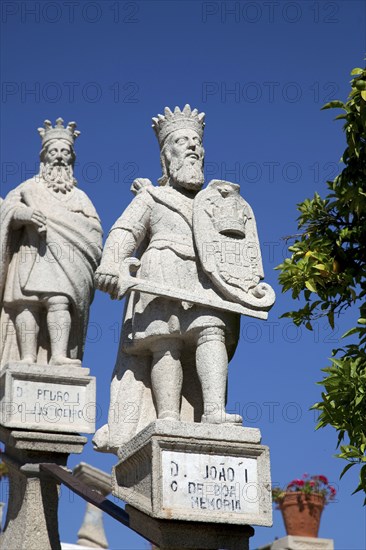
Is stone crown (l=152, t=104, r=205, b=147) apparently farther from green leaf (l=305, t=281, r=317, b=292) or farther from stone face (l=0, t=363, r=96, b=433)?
stone face (l=0, t=363, r=96, b=433)

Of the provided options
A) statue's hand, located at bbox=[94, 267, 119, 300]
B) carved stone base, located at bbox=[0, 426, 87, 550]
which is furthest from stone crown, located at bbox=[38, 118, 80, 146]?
statue's hand, located at bbox=[94, 267, 119, 300]

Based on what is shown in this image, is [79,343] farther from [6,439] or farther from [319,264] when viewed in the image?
[319,264]

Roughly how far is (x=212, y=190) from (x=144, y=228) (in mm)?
557

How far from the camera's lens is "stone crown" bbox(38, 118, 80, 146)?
10703 mm

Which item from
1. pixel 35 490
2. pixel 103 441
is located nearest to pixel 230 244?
pixel 103 441

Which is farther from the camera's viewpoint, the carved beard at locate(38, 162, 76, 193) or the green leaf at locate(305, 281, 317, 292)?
the carved beard at locate(38, 162, 76, 193)

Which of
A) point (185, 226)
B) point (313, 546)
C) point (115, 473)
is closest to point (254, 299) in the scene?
point (185, 226)

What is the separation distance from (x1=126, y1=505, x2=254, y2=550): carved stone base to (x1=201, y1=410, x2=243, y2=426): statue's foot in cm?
66

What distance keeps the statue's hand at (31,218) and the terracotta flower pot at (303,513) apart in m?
5.54

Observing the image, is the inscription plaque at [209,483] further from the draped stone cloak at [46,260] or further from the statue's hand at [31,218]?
the statue's hand at [31,218]

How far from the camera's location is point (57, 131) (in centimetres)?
1071

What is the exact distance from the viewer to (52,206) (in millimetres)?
10516

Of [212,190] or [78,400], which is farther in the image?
[78,400]

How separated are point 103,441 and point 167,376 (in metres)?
0.62
